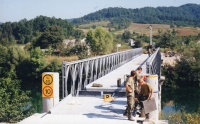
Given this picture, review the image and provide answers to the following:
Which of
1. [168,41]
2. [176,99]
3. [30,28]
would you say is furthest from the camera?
[30,28]

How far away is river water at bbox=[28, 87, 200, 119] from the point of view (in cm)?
3297

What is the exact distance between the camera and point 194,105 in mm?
34531

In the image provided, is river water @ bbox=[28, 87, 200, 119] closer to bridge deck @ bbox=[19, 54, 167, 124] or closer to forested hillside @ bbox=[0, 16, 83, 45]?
bridge deck @ bbox=[19, 54, 167, 124]

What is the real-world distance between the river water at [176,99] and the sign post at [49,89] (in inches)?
846

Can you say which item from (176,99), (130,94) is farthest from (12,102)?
(176,99)

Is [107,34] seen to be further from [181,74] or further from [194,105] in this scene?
[194,105]

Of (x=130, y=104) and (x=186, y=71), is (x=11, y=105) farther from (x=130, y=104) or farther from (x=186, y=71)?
(x=186, y=71)

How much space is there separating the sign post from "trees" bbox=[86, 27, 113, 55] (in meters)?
45.5

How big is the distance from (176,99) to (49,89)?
29347 mm

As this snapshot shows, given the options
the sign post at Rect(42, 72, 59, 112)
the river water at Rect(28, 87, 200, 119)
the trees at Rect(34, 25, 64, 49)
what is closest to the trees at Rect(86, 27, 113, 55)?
the trees at Rect(34, 25, 64, 49)

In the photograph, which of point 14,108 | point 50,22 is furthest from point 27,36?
point 14,108

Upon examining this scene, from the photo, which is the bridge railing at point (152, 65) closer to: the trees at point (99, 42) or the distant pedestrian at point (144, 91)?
the distant pedestrian at point (144, 91)

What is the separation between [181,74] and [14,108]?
31173mm

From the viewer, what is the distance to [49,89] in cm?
971
